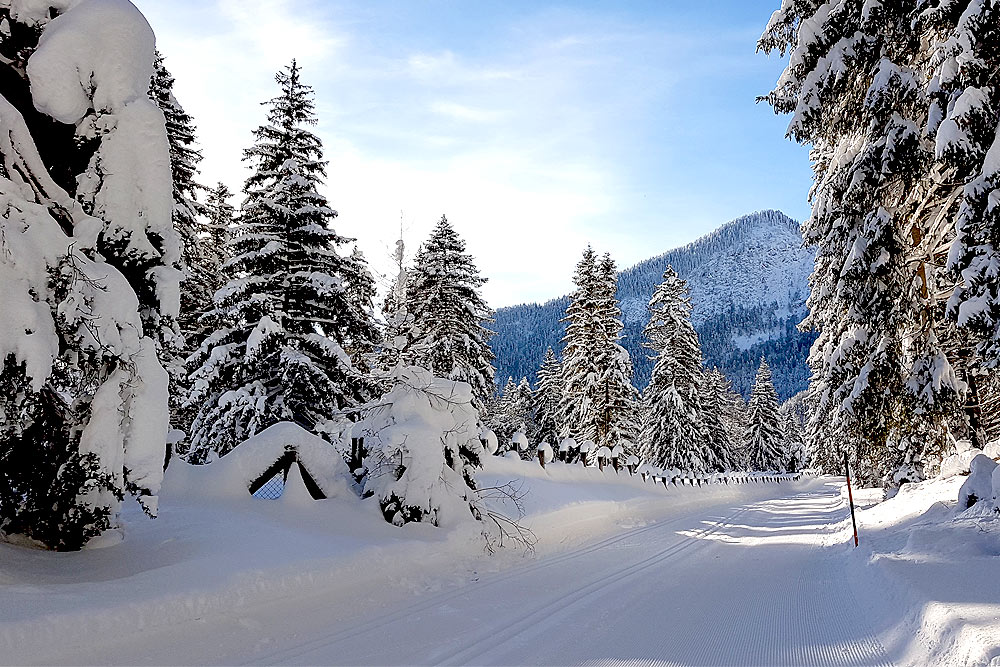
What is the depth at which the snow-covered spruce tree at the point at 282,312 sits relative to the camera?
15.8 m

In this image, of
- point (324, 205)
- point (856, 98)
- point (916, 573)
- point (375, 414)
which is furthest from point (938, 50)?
point (324, 205)

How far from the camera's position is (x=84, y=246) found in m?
5.69

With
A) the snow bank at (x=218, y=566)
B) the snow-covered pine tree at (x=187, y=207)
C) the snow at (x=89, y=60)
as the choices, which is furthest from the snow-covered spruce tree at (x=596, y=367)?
the snow at (x=89, y=60)

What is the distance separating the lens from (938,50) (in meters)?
8.66

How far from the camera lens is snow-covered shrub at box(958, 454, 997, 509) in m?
8.57

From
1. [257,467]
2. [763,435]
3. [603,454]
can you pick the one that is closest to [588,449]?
[603,454]

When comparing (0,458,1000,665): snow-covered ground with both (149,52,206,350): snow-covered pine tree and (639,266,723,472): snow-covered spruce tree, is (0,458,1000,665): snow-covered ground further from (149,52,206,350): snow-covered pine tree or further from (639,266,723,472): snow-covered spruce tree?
(639,266,723,472): snow-covered spruce tree

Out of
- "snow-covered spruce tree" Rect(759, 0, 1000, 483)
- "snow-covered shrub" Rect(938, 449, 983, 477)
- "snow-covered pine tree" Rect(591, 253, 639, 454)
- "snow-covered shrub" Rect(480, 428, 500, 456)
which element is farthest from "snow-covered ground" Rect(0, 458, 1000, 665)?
"snow-covered pine tree" Rect(591, 253, 639, 454)

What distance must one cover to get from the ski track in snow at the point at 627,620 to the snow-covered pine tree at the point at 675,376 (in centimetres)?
2755

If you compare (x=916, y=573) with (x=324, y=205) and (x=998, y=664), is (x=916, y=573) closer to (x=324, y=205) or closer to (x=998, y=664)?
(x=998, y=664)

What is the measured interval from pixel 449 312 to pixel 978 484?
20.5 meters

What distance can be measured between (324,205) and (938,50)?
1392cm

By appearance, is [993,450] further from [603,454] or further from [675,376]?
[675,376]

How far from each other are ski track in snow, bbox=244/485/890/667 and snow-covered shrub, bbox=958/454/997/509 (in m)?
2.01
